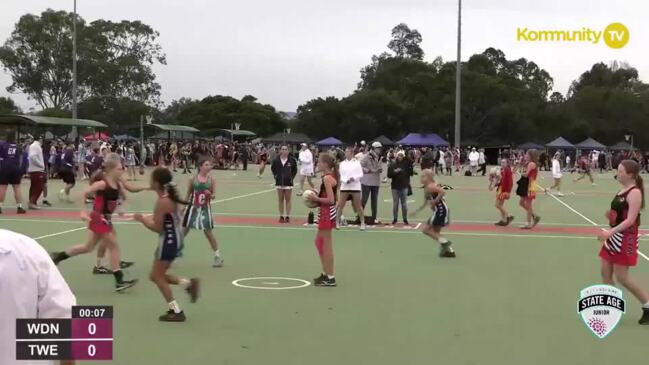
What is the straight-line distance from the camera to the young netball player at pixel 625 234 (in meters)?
7.21

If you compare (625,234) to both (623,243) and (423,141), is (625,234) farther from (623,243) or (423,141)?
(423,141)

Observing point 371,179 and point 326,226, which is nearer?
point 326,226

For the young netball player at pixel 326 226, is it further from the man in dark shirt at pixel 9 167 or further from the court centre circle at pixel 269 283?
the man in dark shirt at pixel 9 167

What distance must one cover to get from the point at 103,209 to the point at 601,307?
5.84 metres

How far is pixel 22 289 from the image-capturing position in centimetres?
193

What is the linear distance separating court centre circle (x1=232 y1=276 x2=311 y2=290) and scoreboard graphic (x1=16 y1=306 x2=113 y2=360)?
7116 millimetres

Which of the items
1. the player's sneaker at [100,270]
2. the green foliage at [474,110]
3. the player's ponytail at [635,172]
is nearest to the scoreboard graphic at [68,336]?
the player's ponytail at [635,172]

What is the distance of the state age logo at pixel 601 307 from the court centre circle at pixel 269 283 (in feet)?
12.1

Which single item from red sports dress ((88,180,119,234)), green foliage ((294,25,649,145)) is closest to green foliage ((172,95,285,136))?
green foliage ((294,25,649,145))

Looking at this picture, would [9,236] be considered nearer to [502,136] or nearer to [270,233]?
[270,233]

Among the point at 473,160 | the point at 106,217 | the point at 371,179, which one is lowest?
the point at 106,217

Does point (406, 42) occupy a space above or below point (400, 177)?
above

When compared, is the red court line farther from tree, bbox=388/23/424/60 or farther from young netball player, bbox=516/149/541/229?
tree, bbox=388/23/424/60

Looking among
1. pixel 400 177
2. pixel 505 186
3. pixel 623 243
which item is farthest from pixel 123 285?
pixel 505 186
